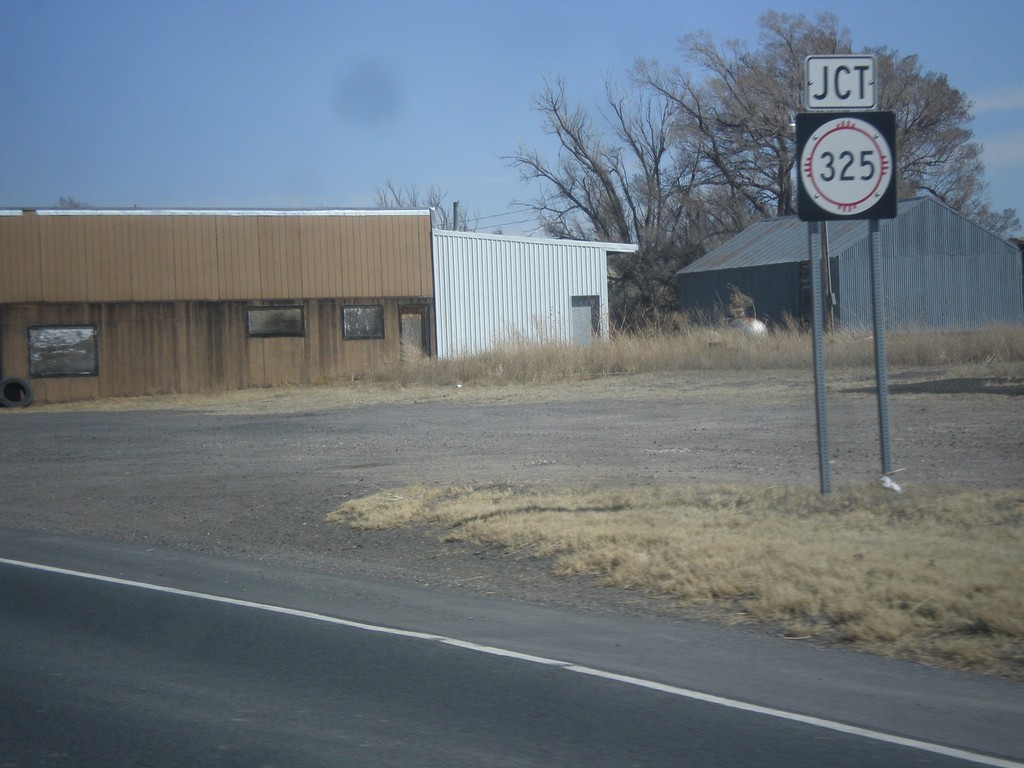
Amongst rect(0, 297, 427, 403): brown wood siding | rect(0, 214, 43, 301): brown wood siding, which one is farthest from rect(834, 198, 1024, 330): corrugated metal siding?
rect(0, 214, 43, 301): brown wood siding

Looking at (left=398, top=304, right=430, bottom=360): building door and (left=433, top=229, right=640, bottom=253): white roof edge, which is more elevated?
(left=433, top=229, right=640, bottom=253): white roof edge

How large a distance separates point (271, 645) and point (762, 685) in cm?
297

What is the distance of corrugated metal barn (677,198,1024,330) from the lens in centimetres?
4000

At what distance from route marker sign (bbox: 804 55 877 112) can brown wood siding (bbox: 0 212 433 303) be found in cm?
2227

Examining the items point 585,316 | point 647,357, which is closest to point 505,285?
point 585,316

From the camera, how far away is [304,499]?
12133 mm

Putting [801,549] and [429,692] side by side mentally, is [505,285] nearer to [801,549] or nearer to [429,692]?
[801,549]

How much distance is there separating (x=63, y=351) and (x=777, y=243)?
28.4m

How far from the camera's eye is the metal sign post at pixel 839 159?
9.83 m

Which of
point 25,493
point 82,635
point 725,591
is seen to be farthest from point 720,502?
point 25,493

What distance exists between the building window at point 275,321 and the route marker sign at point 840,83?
2251cm

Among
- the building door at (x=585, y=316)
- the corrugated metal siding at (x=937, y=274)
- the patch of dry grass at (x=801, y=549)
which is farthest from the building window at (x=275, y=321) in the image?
the corrugated metal siding at (x=937, y=274)

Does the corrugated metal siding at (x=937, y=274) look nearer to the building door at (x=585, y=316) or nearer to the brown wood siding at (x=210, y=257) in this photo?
the building door at (x=585, y=316)

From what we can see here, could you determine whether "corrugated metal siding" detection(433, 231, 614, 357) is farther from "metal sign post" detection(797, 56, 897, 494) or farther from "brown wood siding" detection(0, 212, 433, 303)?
"metal sign post" detection(797, 56, 897, 494)
